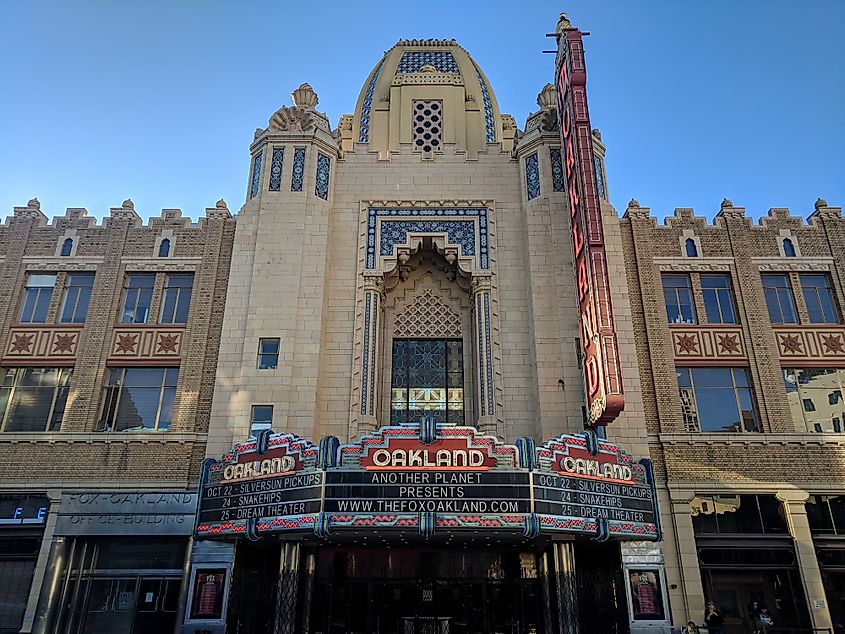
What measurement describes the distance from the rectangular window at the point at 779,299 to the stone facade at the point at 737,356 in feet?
0.46

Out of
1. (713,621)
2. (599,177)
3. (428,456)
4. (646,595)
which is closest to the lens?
(428,456)

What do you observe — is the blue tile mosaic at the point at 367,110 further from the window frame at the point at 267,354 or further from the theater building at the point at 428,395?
the window frame at the point at 267,354

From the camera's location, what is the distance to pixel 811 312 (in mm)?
20938

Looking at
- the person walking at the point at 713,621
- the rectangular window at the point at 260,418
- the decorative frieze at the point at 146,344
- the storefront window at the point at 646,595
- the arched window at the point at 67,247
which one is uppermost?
the arched window at the point at 67,247

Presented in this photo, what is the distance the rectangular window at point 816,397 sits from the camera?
19281 millimetres

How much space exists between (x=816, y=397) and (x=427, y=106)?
16951 mm

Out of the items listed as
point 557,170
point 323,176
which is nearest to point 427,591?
point 323,176

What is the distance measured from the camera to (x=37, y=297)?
21.1 metres

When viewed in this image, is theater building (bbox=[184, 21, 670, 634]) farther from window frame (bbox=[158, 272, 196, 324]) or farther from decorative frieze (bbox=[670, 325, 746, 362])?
decorative frieze (bbox=[670, 325, 746, 362])

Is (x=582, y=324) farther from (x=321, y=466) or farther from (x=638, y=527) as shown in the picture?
(x=321, y=466)

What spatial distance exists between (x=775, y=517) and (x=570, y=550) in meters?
6.07

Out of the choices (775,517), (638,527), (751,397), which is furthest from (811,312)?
(638,527)

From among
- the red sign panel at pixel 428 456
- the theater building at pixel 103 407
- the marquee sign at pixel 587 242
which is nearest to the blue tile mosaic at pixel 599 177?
the marquee sign at pixel 587 242

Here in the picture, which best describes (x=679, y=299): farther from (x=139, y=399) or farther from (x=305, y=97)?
(x=139, y=399)
